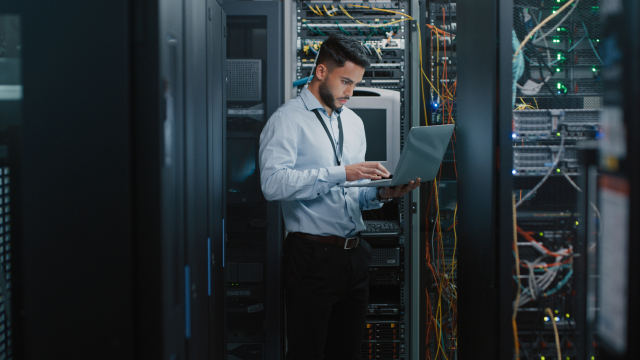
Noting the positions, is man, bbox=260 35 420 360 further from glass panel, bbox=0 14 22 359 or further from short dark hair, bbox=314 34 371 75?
glass panel, bbox=0 14 22 359

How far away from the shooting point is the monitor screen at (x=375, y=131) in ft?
7.49

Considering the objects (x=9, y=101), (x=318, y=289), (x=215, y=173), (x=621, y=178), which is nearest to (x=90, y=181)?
(x=9, y=101)

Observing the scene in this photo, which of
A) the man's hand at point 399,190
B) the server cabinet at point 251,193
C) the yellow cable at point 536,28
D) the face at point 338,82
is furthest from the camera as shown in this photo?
the server cabinet at point 251,193

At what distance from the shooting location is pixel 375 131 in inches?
90.9

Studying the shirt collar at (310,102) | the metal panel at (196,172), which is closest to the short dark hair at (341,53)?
the shirt collar at (310,102)

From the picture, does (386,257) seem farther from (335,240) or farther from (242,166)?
(242,166)

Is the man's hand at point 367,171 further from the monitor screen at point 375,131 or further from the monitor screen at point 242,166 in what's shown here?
the monitor screen at point 242,166

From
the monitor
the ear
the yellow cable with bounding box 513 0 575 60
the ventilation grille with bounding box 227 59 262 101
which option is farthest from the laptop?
the ventilation grille with bounding box 227 59 262 101

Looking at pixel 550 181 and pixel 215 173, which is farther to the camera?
pixel 215 173

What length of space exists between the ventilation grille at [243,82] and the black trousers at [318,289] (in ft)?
3.00

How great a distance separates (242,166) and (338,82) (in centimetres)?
81

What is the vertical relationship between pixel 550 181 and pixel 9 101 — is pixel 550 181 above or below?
below

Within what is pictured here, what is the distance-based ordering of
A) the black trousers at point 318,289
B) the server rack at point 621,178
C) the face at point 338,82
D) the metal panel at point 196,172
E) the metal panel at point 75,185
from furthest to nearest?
1. the face at point 338,82
2. the black trousers at point 318,289
3. the metal panel at point 196,172
4. the metal panel at point 75,185
5. the server rack at point 621,178

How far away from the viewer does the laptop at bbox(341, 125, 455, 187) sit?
129cm
